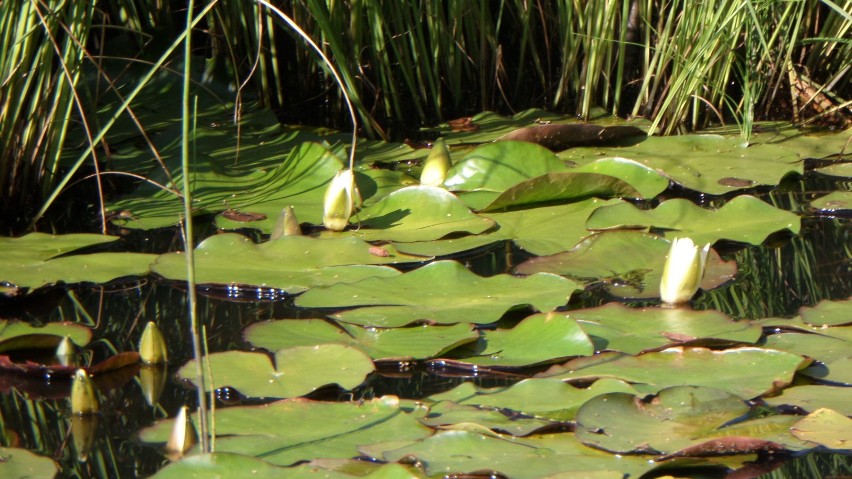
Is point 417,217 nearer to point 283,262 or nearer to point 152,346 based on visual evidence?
point 283,262

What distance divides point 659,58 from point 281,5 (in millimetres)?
1213

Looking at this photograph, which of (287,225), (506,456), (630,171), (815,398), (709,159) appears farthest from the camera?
(709,159)

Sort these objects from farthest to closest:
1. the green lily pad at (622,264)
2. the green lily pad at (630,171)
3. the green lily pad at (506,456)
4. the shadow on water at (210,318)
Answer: the green lily pad at (630,171) < the green lily pad at (622,264) < the shadow on water at (210,318) < the green lily pad at (506,456)

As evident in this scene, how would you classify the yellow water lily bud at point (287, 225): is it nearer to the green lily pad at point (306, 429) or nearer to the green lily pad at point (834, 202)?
the green lily pad at point (306, 429)

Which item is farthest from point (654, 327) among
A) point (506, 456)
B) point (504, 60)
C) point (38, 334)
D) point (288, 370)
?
point (504, 60)

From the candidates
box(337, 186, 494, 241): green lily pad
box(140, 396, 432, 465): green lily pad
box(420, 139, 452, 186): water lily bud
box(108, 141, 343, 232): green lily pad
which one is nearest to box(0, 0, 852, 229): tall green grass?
box(108, 141, 343, 232): green lily pad

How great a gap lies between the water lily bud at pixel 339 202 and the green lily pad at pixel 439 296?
34 cm

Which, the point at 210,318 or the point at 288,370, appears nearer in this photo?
the point at 288,370

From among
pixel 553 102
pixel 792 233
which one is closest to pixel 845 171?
pixel 792 233

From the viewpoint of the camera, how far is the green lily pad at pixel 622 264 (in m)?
1.66

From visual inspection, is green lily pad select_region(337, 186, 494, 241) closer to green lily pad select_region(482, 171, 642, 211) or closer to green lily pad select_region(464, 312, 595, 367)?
green lily pad select_region(482, 171, 642, 211)

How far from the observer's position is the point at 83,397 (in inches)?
49.9

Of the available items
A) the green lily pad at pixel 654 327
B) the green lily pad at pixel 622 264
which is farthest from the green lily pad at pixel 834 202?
the green lily pad at pixel 654 327

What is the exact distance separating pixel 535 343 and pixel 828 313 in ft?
1.58
